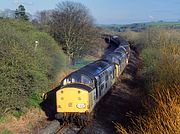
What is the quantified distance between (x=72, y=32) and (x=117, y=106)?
1020 inches

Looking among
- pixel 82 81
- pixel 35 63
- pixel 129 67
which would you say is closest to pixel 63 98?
pixel 82 81

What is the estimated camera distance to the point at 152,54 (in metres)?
36.2

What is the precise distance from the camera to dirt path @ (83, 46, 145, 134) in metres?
21.3

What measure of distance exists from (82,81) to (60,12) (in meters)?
34.8

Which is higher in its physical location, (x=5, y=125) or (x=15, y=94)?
(x=15, y=94)

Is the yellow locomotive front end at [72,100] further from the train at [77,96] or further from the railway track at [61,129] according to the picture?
the railway track at [61,129]

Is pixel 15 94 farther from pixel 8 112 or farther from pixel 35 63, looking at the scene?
pixel 35 63

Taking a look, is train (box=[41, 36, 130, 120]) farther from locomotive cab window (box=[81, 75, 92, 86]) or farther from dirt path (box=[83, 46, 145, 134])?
dirt path (box=[83, 46, 145, 134])

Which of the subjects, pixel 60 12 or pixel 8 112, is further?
pixel 60 12

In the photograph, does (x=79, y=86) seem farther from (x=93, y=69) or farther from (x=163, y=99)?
(x=163, y=99)

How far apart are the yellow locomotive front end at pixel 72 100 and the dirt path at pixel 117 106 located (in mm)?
1337

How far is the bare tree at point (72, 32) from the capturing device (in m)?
50.9

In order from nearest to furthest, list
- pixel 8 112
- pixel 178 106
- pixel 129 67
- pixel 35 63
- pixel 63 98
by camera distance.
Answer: pixel 178 106 < pixel 63 98 < pixel 8 112 < pixel 35 63 < pixel 129 67

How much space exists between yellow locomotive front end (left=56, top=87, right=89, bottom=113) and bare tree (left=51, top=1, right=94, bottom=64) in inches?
1095
